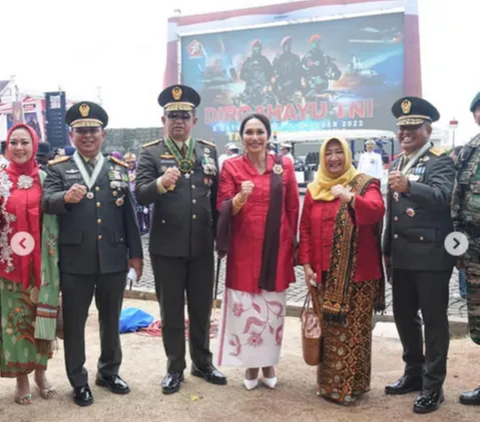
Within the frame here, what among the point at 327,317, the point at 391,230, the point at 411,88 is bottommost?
the point at 327,317

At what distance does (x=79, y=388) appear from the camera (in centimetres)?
389

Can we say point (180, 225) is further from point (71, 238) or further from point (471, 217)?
point (471, 217)

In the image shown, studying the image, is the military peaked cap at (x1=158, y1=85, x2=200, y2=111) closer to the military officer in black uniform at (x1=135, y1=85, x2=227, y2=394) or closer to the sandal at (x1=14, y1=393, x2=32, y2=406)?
the military officer in black uniform at (x1=135, y1=85, x2=227, y2=394)

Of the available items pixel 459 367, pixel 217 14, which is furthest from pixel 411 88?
pixel 459 367

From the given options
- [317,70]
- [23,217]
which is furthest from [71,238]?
[317,70]

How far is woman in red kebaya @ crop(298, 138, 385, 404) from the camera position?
3650mm

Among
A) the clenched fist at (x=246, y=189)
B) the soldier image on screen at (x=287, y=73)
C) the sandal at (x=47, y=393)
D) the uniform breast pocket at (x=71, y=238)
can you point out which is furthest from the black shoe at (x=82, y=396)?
the soldier image on screen at (x=287, y=73)

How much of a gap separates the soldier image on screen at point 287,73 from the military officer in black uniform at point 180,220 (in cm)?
2752

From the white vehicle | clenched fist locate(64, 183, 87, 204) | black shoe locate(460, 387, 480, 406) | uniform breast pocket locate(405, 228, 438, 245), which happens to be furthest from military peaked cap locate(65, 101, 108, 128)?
the white vehicle

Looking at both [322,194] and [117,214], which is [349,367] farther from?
[117,214]

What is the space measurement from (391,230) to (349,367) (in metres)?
1.02

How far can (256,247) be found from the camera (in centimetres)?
391

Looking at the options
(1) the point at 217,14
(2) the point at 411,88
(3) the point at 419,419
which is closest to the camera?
(3) the point at 419,419

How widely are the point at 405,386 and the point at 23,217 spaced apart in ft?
9.89
